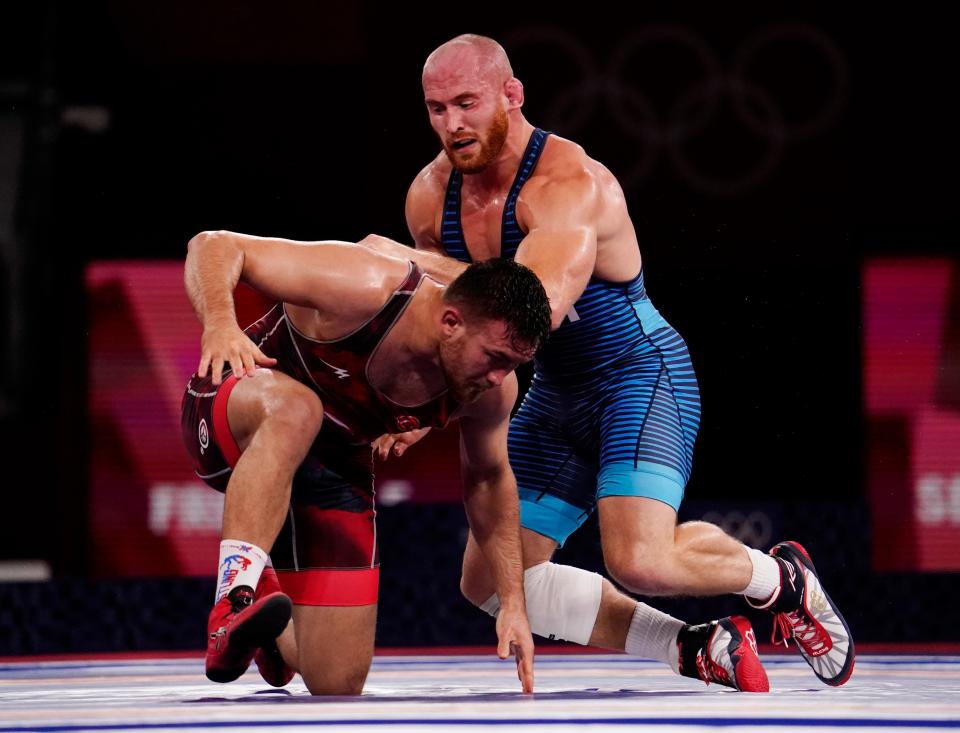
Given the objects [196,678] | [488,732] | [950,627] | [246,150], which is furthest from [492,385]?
[246,150]

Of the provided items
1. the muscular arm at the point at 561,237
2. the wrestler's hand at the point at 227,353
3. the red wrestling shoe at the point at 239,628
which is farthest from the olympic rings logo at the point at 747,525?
the wrestler's hand at the point at 227,353

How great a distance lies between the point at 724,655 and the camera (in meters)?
3.27

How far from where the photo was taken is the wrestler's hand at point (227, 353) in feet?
8.71

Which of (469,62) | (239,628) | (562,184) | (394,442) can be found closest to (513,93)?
(469,62)

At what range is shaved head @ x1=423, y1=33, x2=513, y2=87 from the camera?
354 centimetres

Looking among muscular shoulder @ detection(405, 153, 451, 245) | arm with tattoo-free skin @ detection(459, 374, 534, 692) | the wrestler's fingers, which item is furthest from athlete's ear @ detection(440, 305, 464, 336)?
muscular shoulder @ detection(405, 153, 451, 245)

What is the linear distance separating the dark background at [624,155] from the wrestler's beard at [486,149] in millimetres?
2824

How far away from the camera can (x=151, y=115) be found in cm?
658

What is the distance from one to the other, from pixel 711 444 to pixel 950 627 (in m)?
1.29

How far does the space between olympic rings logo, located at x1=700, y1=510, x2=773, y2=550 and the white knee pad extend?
234 centimetres

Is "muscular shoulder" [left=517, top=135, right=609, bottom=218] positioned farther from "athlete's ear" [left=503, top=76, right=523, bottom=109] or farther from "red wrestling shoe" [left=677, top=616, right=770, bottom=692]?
"red wrestling shoe" [left=677, top=616, right=770, bottom=692]

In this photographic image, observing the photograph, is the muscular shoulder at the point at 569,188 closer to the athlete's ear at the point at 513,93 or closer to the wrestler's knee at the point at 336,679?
the athlete's ear at the point at 513,93

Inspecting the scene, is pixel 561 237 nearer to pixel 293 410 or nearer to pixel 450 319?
pixel 450 319

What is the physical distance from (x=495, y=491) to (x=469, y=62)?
1.07 m
